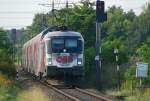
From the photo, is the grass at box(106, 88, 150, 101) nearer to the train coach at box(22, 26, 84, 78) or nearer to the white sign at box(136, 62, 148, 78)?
the white sign at box(136, 62, 148, 78)

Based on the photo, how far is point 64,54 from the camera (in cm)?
3269

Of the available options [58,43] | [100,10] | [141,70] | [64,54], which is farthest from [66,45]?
[141,70]

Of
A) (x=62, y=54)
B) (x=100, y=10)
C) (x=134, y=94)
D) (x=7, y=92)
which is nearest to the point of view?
(x=7, y=92)

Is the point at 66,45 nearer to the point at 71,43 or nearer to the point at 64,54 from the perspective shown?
the point at 71,43

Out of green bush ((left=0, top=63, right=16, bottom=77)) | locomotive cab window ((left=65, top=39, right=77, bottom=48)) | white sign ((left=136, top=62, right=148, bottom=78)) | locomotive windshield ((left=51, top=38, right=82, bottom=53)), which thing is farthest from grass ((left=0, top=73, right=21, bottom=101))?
green bush ((left=0, top=63, right=16, bottom=77))

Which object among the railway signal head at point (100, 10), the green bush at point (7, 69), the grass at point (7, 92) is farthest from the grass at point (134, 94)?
the green bush at point (7, 69)

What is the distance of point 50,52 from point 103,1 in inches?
163

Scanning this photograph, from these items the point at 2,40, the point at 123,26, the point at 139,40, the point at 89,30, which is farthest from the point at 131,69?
the point at 123,26

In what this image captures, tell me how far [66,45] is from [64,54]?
0.72m

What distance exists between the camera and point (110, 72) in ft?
126

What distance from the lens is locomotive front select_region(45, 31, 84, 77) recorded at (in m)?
32.4

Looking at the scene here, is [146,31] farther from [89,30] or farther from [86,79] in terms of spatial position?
[86,79]

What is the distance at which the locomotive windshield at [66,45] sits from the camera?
108 feet

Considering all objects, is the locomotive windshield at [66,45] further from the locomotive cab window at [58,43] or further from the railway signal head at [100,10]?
the railway signal head at [100,10]
